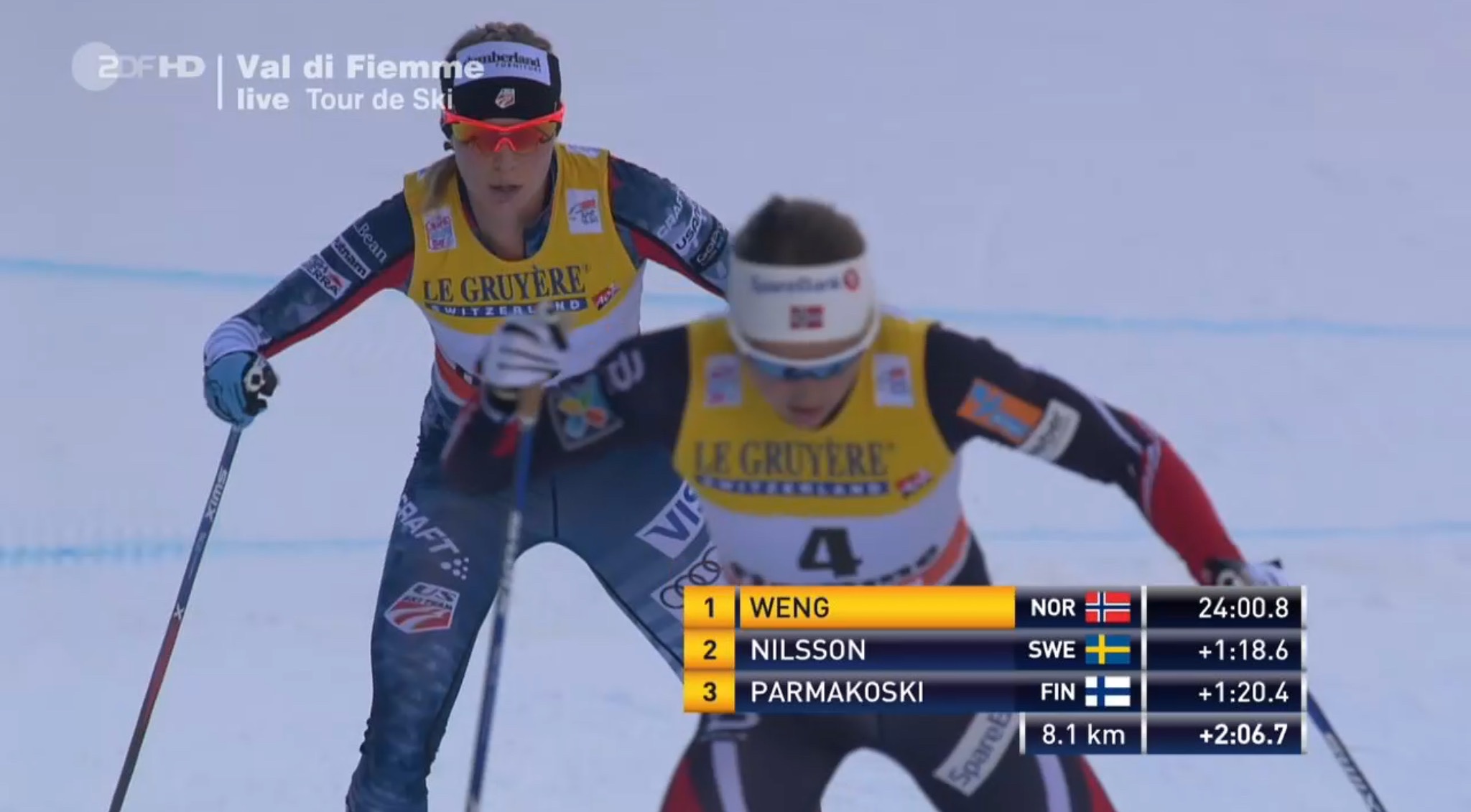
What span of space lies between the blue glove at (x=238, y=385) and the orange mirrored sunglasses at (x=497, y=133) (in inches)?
22.1

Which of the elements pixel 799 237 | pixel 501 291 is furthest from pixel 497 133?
pixel 799 237

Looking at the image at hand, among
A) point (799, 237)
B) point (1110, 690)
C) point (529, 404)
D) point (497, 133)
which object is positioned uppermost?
point (497, 133)

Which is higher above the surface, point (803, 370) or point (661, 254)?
point (661, 254)

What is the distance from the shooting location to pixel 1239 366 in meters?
6.68

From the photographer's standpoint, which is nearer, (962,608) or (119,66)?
(962,608)

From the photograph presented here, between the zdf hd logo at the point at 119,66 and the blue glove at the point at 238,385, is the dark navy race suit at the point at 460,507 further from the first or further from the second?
the zdf hd logo at the point at 119,66

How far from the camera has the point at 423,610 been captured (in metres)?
3.82

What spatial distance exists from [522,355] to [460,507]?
33.3 inches

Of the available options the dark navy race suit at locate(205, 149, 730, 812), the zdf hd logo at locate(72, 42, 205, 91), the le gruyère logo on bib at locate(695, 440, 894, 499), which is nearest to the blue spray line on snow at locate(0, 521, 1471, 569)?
the dark navy race suit at locate(205, 149, 730, 812)

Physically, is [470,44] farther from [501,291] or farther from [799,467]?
[799,467]

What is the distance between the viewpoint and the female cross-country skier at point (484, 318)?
379 centimetres

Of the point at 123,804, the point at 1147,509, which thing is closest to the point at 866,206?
the point at 123,804

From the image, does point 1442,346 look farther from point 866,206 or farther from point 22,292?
point 22,292

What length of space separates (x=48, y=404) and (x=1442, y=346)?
4514 millimetres
